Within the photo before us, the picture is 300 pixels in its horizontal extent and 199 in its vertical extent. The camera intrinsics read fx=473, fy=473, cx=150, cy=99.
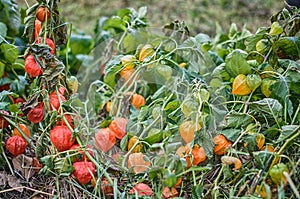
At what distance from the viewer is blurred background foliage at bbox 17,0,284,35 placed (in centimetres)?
268

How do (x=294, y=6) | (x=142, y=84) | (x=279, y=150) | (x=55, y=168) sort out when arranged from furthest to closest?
(x=142, y=84) < (x=294, y=6) < (x=55, y=168) < (x=279, y=150)

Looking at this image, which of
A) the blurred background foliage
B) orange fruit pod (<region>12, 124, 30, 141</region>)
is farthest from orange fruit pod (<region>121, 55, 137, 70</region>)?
the blurred background foliage

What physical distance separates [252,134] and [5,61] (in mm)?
597

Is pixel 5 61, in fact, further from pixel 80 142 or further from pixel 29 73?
pixel 80 142

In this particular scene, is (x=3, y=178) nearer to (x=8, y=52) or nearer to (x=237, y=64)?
(x=8, y=52)

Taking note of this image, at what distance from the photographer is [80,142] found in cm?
91

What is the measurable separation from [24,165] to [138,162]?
0.84 ft

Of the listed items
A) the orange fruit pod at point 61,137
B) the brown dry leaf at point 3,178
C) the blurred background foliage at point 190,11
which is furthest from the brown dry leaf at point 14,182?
the blurred background foliage at point 190,11

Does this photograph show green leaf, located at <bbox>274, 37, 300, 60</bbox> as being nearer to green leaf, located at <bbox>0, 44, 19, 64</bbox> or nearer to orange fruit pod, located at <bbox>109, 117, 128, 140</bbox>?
orange fruit pod, located at <bbox>109, 117, 128, 140</bbox>

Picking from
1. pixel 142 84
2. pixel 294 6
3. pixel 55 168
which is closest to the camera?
pixel 55 168

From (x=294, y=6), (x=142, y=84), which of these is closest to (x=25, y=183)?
(x=142, y=84)

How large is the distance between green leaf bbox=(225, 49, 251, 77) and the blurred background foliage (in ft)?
5.53

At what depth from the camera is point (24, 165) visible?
0.99 m

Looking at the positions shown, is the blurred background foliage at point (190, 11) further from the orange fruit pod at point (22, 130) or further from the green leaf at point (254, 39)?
the orange fruit pod at point (22, 130)
